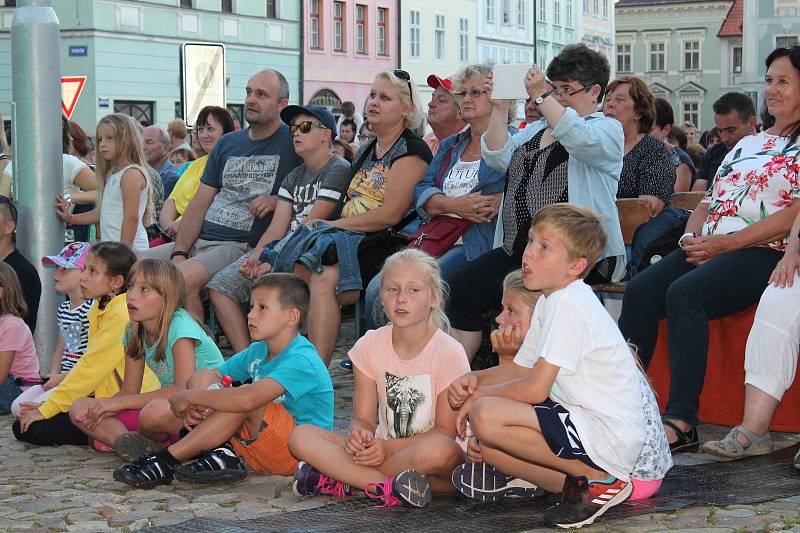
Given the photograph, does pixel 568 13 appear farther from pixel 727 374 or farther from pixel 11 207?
pixel 727 374

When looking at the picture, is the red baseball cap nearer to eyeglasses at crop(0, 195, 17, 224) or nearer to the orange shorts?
eyeglasses at crop(0, 195, 17, 224)

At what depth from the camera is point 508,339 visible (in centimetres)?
536

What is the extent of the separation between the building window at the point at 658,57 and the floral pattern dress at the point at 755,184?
2831 inches

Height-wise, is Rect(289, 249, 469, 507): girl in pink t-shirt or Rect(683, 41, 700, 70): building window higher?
Rect(683, 41, 700, 70): building window

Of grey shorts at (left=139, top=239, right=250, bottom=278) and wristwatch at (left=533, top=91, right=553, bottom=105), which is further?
grey shorts at (left=139, top=239, right=250, bottom=278)

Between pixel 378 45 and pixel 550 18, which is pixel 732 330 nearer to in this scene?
pixel 378 45

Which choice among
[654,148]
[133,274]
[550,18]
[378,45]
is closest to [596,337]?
[133,274]

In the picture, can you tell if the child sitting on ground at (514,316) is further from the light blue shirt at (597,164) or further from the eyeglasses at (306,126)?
the eyeglasses at (306,126)

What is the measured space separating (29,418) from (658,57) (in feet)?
241

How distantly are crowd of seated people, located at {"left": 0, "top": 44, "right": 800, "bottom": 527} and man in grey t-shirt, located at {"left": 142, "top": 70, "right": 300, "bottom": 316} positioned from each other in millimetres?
16

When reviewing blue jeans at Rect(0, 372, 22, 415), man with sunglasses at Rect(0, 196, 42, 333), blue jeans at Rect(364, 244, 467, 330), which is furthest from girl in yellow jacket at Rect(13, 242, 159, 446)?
man with sunglasses at Rect(0, 196, 42, 333)

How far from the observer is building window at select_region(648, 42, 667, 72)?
250 ft

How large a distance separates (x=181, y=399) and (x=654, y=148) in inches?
137

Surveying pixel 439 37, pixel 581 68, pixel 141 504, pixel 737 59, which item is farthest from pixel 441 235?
pixel 737 59
